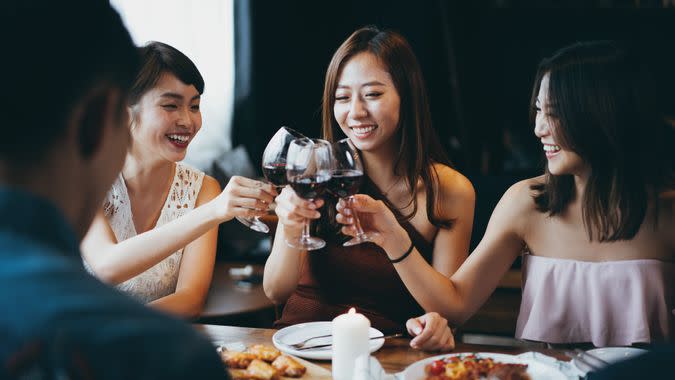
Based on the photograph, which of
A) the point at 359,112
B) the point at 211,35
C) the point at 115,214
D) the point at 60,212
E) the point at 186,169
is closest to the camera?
the point at 60,212

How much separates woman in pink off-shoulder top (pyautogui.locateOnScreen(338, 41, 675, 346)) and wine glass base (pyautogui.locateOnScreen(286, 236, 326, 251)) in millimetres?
82

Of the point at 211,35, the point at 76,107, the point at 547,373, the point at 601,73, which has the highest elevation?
the point at 211,35

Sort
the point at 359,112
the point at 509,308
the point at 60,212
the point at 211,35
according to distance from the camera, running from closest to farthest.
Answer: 1. the point at 60,212
2. the point at 359,112
3. the point at 509,308
4. the point at 211,35

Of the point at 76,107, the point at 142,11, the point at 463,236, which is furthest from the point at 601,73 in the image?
the point at 142,11

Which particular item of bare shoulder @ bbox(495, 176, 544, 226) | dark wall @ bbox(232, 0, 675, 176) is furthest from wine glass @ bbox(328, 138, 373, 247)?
dark wall @ bbox(232, 0, 675, 176)

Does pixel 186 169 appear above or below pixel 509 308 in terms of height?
above

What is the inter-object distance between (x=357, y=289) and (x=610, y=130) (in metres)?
0.89

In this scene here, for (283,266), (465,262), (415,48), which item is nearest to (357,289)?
(283,266)

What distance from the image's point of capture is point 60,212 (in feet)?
2.06

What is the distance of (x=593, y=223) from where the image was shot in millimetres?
1930

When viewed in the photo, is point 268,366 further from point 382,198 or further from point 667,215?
point 667,215

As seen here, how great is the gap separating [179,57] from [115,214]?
0.58 metres

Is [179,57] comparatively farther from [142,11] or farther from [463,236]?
[142,11]

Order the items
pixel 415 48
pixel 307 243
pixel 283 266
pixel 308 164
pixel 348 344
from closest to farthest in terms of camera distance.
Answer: pixel 348 344 → pixel 308 164 → pixel 307 243 → pixel 283 266 → pixel 415 48
